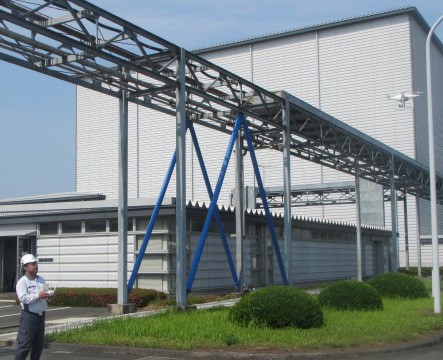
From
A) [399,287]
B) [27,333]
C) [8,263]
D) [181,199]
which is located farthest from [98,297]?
[27,333]

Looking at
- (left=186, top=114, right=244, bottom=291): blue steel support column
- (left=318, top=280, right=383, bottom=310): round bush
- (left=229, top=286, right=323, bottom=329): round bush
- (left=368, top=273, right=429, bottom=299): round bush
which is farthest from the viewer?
(left=368, top=273, right=429, bottom=299): round bush

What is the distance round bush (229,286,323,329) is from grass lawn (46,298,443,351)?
255 millimetres

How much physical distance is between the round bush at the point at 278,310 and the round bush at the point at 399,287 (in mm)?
7818

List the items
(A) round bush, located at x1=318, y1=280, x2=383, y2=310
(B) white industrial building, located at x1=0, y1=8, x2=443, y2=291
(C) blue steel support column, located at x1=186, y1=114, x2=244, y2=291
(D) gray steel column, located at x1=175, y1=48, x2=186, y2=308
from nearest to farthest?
(A) round bush, located at x1=318, y1=280, x2=383, y2=310
(D) gray steel column, located at x1=175, y1=48, x2=186, y2=308
(C) blue steel support column, located at x1=186, y1=114, x2=244, y2=291
(B) white industrial building, located at x1=0, y1=8, x2=443, y2=291

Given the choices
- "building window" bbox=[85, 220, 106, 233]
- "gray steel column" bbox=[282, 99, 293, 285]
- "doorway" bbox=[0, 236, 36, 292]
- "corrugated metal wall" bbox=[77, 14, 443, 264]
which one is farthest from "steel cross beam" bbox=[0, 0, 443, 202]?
"corrugated metal wall" bbox=[77, 14, 443, 264]

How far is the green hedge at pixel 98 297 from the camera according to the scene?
20844 mm

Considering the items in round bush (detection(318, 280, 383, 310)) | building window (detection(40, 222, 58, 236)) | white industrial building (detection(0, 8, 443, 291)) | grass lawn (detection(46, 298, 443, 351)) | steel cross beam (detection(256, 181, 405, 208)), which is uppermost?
white industrial building (detection(0, 8, 443, 291))

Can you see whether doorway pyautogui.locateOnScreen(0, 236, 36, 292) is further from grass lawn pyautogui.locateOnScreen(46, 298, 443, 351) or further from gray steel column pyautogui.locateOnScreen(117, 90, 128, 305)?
grass lawn pyautogui.locateOnScreen(46, 298, 443, 351)

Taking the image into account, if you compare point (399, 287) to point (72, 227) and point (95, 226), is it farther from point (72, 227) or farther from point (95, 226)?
point (72, 227)

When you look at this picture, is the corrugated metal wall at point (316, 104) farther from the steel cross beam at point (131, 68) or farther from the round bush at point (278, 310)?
the round bush at point (278, 310)

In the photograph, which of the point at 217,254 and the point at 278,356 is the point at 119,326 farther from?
the point at 217,254

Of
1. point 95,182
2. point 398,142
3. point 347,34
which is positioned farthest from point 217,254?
point 95,182

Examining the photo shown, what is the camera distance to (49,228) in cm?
2625

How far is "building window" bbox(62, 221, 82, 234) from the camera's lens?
83.3 ft
